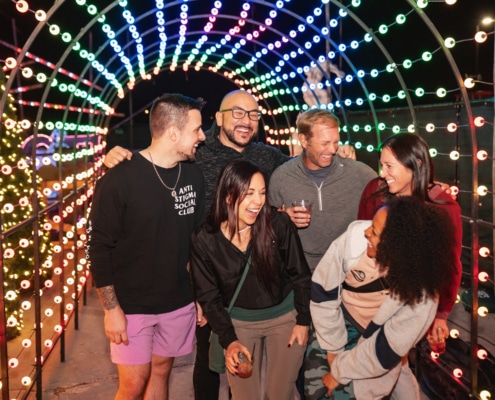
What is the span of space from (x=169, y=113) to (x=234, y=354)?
151 cm

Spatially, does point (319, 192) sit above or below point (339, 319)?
above

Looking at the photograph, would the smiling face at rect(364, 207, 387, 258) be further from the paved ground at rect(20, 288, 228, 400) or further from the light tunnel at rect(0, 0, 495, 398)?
the paved ground at rect(20, 288, 228, 400)

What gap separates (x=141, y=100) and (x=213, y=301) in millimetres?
19896

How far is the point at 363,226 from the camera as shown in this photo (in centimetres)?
287

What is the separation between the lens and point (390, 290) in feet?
8.64

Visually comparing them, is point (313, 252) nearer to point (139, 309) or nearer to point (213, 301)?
point (213, 301)

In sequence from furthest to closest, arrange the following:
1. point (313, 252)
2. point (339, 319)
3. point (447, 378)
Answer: point (447, 378) < point (313, 252) < point (339, 319)

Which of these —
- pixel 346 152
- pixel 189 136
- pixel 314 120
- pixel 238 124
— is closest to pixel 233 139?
pixel 238 124

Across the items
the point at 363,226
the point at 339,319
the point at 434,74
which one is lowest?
the point at 339,319

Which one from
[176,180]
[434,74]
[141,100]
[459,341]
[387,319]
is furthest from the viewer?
[141,100]

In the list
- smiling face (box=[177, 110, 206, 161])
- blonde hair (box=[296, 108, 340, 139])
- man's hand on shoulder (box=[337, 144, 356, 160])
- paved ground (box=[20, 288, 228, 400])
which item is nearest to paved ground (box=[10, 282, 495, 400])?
paved ground (box=[20, 288, 228, 400])

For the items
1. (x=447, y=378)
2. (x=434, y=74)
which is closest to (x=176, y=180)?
(x=447, y=378)

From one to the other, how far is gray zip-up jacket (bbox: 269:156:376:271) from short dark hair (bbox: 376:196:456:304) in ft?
4.01

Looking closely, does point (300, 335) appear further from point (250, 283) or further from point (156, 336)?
point (156, 336)
